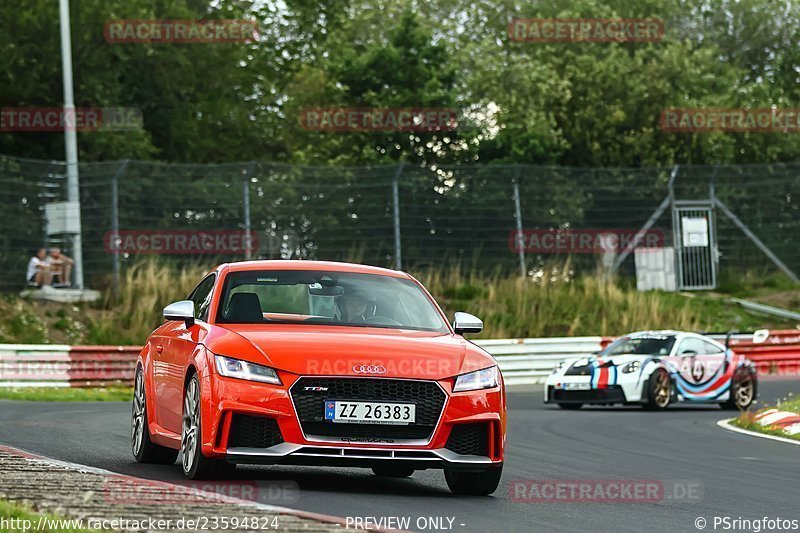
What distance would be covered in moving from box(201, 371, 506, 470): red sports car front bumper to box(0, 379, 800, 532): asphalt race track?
0.84 feet

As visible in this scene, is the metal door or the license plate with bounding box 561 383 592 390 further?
the metal door

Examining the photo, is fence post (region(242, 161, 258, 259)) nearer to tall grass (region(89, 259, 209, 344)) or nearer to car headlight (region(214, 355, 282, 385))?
tall grass (region(89, 259, 209, 344))

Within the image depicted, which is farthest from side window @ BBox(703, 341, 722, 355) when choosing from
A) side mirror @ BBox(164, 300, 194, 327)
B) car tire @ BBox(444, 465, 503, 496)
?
side mirror @ BBox(164, 300, 194, 327)

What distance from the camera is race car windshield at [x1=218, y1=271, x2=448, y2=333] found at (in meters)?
10.6

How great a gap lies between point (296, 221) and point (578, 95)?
21.1 metres

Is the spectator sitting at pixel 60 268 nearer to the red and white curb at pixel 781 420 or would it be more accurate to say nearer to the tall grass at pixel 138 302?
the tall grass at pixel 138 302

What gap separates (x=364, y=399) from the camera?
9578 millimetres

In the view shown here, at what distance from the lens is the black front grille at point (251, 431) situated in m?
9.54

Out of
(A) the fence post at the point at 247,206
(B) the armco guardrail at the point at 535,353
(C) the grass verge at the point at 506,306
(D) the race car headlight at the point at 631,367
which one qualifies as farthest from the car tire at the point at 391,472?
(B) the armco guardrail at the point at 535,353

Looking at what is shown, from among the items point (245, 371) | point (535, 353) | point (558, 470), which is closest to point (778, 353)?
point (535, 353)

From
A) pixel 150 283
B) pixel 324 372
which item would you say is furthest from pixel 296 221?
pixel 324 372

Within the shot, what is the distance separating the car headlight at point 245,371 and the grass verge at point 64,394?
549 inches

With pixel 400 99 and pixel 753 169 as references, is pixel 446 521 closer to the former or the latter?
pixel 753 169

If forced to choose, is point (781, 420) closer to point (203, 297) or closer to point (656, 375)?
point (656, 375)
